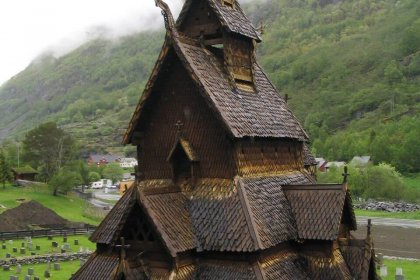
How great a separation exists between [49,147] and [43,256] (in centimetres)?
5082

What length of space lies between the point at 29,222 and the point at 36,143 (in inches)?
1243

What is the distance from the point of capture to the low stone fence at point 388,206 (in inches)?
3061

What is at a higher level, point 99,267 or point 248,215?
point 248,215

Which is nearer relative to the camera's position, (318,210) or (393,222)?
(318,210)

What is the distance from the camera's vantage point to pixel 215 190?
49.8 ft

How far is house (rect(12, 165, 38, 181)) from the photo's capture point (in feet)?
317

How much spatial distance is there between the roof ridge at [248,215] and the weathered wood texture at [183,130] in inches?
19.5

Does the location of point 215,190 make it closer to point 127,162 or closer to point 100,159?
point 100,159

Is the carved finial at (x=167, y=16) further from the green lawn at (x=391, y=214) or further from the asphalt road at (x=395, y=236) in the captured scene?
the green lawn at (x=391, y=214)

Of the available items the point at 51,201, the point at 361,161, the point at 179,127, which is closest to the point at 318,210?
the point at 179,127

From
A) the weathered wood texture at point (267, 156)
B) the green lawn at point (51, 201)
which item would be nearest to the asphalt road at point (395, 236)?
the weathered wood texture at point (267, 156)

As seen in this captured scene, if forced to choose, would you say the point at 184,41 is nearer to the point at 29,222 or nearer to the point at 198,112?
the point at 198,112

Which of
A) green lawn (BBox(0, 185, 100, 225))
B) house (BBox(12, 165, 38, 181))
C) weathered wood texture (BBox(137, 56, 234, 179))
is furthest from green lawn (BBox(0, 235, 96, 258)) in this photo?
house (BBox(12, 165, 38, 181))

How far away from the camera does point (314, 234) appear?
15.4m
